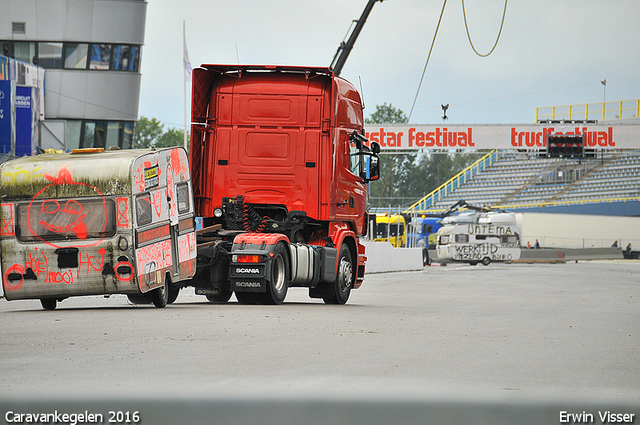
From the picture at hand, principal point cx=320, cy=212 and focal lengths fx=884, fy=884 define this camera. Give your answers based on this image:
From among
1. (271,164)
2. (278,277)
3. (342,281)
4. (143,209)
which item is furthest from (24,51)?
(143,209)

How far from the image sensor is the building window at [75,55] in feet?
128

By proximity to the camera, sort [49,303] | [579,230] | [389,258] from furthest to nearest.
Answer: [579,230], [389,258], [49,303]

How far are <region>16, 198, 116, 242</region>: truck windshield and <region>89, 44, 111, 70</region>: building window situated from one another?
28166 mm

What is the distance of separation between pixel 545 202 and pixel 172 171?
60536 millimetres

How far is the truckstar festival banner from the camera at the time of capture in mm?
45344

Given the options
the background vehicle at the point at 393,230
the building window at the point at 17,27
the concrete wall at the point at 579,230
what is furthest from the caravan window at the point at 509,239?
the building window at the point at 17,27

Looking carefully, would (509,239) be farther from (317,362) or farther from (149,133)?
(149,133)

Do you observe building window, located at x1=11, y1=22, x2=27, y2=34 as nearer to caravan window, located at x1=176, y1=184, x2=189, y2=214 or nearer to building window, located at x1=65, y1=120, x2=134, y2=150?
building window, located at x1=65, y1=120, x2=134, y2=150

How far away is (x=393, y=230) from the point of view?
165ft

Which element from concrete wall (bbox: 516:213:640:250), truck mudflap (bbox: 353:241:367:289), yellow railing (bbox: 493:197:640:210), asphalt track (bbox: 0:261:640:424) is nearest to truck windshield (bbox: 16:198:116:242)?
asphalt track (bbox: 0:261:640:424)

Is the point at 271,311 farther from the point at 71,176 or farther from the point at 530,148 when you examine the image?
the point at 530,148

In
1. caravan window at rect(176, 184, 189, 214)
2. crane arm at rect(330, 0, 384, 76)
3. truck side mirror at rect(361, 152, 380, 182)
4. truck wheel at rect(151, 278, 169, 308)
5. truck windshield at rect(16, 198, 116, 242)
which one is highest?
crane arm at rect(330, 0, 384, 76)

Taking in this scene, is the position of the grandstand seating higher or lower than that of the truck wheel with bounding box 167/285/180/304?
higher

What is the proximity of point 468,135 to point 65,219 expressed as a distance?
34820 millimetres
